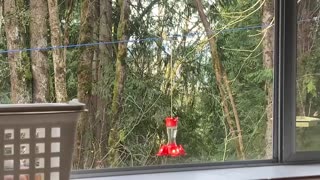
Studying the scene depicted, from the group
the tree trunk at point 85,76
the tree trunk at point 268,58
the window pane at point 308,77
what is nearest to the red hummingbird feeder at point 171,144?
the tree trunk at point 85,76

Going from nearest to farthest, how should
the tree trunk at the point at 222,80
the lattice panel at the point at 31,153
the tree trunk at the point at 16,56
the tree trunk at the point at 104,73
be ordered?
1. the lattice panel at the point at 31,153
2. the tree trunk at the point at 16,56
3. the tree trunk at the point at 104,73
4. the tree trunk at the point at 222,80

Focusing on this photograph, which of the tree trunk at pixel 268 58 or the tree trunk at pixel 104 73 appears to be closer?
the tree trunk at pixel 104 73

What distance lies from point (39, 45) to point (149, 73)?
43 cm

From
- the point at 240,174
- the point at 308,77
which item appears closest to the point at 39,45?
the point at 240,174

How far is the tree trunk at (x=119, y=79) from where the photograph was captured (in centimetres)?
213

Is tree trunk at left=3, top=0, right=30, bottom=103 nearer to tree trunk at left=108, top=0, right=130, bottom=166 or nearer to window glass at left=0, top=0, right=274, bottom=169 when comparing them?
window glass at left=0, top=0, right=274, bottom=169

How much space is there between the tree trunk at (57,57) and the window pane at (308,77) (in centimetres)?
96

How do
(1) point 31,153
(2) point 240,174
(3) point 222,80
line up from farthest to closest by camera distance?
1. (3) point 222,80
2. (2) point 240,174
3. (1) point 31,153

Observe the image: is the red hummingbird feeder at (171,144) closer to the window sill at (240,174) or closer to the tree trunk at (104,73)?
the window sill at (240,174)

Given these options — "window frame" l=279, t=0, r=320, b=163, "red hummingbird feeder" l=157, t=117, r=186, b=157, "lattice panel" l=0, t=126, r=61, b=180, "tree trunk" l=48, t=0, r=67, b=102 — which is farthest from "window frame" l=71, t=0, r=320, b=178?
"lattice panel" l=0, t=126, r=61, b=180

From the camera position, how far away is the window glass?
204cm

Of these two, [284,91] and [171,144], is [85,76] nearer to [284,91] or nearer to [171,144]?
[171,144]

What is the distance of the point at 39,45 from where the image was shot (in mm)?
2037

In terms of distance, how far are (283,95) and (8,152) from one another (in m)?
1.28
